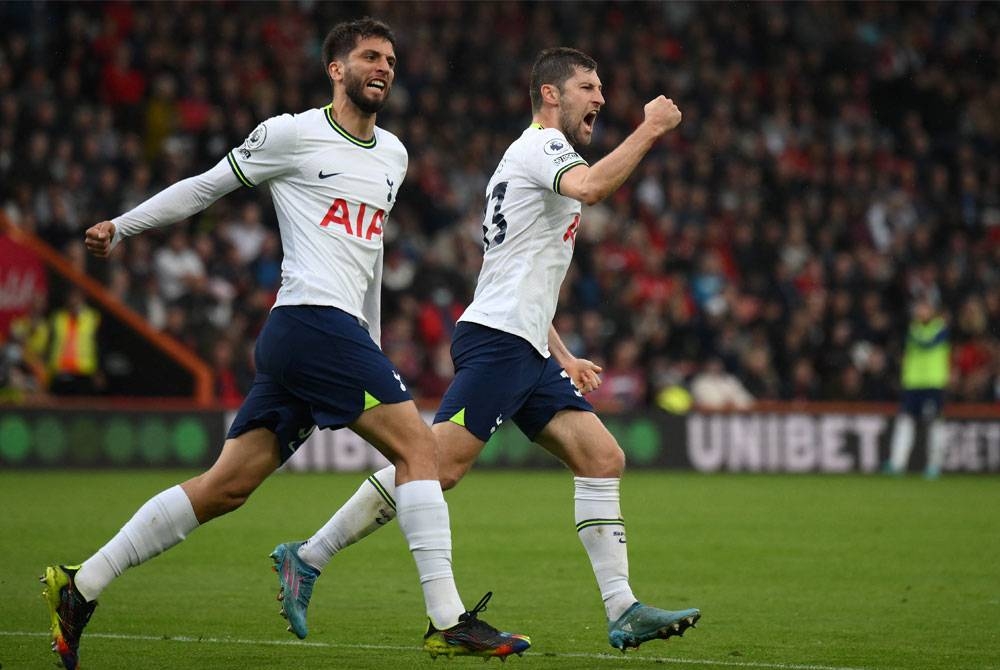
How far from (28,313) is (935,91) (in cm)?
1464

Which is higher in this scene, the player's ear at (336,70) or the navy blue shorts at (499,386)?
the player's ear at (336,70)

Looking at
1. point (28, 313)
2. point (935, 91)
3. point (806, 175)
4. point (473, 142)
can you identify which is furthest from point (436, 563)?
point (935, 91)

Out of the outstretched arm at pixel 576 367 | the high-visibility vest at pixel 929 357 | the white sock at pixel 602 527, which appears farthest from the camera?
the high-visibility vest at pixel 929 357

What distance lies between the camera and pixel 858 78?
25.2 m

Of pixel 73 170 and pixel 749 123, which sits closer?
pixel 73 170

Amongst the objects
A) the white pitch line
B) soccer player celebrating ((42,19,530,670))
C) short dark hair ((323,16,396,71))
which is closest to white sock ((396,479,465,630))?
soccer player celebrating ((42,19,530,670))

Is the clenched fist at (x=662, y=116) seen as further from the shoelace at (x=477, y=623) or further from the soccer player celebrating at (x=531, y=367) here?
the shoelace at (x=477, y=623)

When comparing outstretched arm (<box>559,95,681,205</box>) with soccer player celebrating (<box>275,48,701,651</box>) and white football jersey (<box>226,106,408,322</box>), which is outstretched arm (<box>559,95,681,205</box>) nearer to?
soccer player celebrating (<box>275,48,701,651</box>)

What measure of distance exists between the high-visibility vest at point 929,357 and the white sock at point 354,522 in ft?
43.3

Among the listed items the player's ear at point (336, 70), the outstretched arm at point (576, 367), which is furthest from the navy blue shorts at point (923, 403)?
the player's ear at point (336, 70)

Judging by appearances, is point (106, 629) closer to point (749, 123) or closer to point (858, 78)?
point (749, 123)

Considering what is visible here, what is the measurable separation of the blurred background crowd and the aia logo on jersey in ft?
39.4

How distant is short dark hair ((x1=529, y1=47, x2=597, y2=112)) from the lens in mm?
6730

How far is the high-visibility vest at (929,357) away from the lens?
18.6 m
